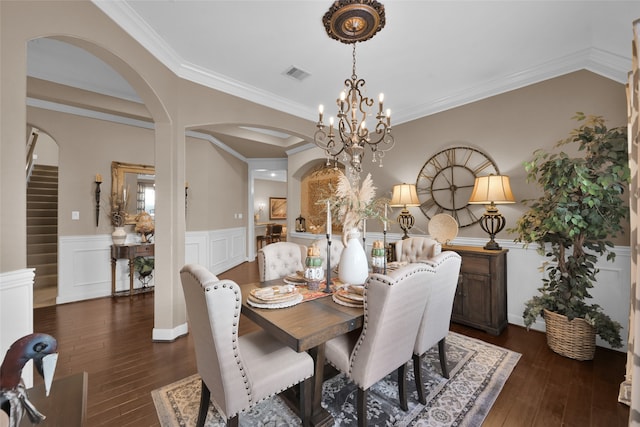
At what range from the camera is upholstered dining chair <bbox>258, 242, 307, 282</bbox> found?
2.41m

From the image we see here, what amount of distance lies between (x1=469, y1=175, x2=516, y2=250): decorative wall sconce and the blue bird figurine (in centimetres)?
331

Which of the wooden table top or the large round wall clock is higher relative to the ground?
the large round wall clock

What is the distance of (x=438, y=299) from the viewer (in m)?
1.80

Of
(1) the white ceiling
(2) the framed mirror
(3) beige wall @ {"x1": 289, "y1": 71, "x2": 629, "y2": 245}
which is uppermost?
(1) the white ceiling

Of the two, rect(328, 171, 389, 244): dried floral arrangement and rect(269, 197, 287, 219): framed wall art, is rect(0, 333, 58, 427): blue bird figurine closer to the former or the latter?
rect(328, 171, 389, 244): dried floral arrangement

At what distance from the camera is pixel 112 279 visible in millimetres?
3998

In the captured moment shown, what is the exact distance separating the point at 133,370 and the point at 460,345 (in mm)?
2961

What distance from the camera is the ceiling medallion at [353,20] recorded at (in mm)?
1923

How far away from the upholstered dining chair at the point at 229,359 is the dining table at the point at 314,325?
6 centimetres

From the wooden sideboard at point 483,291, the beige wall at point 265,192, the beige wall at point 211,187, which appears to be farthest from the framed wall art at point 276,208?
the wooden sideboard at point 483,291

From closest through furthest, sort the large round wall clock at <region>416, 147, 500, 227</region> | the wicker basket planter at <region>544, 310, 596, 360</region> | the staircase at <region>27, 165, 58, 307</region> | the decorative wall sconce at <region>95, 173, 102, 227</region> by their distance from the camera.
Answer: the wicker basket planter at <region>544, 310, 596, 360</region>
the large round wall clock at <region>416, 147, 500, 227</region>
the decorative wall sconce at <region>95, 173, 102, 227</region>
the staircase at <region>27, 165, 58, 307</region>

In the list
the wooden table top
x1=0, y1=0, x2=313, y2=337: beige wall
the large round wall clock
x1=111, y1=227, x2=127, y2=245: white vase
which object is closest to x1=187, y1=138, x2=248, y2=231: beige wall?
x1=0, y1=0, x2=313, y2=337: beige wall

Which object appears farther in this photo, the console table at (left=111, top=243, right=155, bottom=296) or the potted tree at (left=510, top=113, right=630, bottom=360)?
the console table at (left=111, top=243, right=155, bottom=296)

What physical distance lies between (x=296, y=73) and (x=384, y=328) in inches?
111
